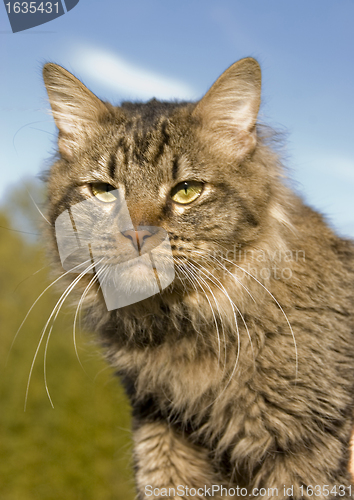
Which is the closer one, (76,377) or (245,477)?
(245,477)

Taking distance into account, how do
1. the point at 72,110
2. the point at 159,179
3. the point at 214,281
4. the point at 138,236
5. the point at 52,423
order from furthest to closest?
the point at 52,423, the point at 72,110, the point at 214,281, the point at 159,179, the point at 138,236

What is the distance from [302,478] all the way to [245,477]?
303 millimetres

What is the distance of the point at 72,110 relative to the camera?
5.60 feet

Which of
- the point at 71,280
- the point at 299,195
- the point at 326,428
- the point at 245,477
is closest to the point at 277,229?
the point at 299,195

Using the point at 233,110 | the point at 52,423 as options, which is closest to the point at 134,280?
the point at 233,110

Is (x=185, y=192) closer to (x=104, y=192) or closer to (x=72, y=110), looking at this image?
(x=104, y=192)

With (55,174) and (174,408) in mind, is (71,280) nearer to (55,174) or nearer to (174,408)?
(55,174)

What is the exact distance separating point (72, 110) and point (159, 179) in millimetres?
544

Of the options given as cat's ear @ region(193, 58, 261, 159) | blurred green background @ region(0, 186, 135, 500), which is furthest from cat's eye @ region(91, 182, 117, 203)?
blurred green background @ region(0, 186, 135, 500)

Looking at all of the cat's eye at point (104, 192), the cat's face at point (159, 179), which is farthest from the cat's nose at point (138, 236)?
the cat's eye at point (104, 192)

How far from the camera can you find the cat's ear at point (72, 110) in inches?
65.2

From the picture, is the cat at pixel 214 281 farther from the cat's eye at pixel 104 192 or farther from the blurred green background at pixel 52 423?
the blurred green background at pixel 52 423

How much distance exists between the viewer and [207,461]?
5.88 ft

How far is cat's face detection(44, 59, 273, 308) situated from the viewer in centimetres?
139
